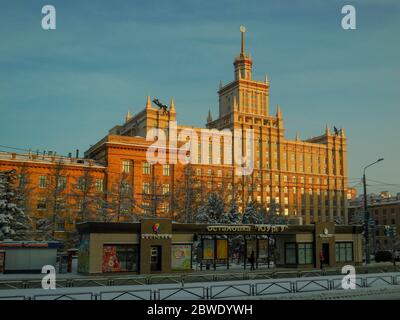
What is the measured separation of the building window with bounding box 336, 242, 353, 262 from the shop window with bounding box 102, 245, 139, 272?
21933mm

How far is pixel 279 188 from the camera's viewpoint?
444 feet

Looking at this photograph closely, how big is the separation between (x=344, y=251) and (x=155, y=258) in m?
21.1

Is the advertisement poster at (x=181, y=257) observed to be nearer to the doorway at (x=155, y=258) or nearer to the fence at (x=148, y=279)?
the doorway at (x=155, y=258)

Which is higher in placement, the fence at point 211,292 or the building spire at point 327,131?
the building spire at point 327,131

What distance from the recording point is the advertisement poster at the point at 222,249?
43678mm

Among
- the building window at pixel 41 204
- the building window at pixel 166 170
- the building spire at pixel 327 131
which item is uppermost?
the building spire at pixel 327 131

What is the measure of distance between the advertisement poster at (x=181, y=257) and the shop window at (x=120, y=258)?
3395 millimetres

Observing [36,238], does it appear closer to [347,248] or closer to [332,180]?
[347,248]

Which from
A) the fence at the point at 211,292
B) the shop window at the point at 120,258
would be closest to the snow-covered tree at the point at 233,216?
the shop window at the point at 120,258

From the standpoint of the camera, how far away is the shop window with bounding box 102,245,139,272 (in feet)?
124

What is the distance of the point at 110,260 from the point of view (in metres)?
38.0

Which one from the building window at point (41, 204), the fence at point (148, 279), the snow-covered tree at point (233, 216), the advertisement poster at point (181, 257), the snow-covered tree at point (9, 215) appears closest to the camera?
the fence at point (148, 279)
